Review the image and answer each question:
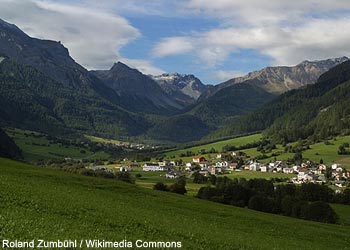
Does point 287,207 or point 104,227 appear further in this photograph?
point 287,207

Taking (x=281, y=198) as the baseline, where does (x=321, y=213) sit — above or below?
below

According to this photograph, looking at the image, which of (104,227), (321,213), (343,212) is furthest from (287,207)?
(104,227)

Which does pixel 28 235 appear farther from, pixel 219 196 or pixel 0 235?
pixel 219 196

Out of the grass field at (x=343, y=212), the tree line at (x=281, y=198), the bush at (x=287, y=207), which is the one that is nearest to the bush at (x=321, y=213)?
the tree line at (x=281, y=198)

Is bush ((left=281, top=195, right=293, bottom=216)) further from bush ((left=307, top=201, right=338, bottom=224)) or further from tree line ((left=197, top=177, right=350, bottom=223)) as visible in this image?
bush ((left=307, top=201, right=338, bottom=224))

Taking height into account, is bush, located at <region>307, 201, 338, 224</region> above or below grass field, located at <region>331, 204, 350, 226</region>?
above

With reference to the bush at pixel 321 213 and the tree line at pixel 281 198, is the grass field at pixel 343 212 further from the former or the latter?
the bush at pixel 321 213

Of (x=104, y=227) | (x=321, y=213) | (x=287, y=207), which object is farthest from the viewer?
(x=287, y=207)

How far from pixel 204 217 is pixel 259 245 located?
17541 mm

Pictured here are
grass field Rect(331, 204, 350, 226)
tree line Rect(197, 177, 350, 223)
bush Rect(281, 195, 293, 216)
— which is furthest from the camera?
bush Rect(281, 195, 293, 216)

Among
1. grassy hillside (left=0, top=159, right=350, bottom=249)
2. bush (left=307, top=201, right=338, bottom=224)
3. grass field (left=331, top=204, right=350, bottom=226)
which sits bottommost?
grass field (left=331, top=204, right=350, bottom=226)

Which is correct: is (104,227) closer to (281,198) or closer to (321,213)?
(321,213)

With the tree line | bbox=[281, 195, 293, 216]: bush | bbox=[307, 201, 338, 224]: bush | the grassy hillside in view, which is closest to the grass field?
the tree line

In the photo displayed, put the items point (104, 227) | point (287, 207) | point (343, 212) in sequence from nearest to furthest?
point (104, 227) < point (287, 207) < point (343, 212)
